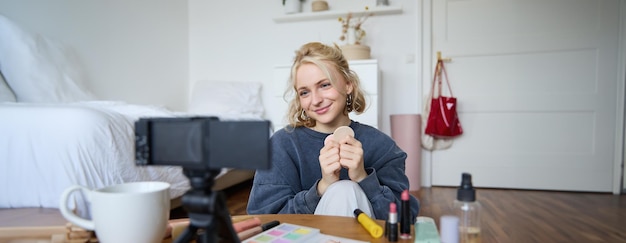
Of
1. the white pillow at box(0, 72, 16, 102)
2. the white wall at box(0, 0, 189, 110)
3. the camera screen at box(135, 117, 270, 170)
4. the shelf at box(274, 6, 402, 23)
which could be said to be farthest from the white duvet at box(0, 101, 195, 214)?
the shelf at box(274, 6, 402, 23)

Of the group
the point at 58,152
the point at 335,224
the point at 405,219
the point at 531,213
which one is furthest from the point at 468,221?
the point at 531,213

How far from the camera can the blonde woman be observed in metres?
0.69

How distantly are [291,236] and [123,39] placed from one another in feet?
8.19

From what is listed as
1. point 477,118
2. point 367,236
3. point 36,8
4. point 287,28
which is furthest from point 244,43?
point 367,236

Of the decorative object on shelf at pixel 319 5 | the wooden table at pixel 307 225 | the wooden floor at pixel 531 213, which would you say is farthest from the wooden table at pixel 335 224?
the decorative object on shelf at pixel 319 5

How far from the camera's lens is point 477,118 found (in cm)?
255

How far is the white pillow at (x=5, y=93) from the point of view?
1381 mm

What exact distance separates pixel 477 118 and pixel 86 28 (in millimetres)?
2683

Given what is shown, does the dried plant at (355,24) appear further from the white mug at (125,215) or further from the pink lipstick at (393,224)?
the white mug at (125,215)

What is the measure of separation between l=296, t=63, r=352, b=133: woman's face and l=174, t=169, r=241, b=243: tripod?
24.1 inches

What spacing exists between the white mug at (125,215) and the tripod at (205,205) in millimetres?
61

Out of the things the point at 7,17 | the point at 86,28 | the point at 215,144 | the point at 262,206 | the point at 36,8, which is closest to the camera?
the point at 215,144

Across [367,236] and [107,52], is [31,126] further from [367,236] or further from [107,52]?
[107,52]

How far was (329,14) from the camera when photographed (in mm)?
2676
